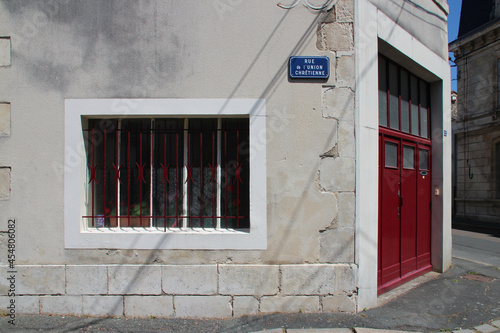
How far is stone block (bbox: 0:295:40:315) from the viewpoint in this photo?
387 centimetres

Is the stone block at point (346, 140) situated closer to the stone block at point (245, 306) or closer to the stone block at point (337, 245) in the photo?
the stone block at point (337, 245)

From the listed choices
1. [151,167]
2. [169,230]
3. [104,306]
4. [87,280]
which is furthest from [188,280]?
[151,167]

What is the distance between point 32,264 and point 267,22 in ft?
12.6

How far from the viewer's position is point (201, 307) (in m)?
3.85

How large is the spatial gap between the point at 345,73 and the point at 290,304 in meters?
2.73

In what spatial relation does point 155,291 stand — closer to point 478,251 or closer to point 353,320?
point 353,320

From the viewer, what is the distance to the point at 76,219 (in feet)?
12.9

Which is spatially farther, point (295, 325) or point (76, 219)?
point (76, 219)

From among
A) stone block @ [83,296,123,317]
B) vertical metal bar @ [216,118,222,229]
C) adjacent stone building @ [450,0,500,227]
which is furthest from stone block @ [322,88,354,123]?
adjacent stone building @ [450,0,500,227]

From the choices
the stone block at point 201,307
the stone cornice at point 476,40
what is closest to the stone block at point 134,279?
the stone block at point 201,307

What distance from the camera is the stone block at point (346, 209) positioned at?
157 inches

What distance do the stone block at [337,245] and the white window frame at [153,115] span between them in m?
0.68

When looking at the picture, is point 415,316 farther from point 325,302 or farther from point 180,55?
point 180,55

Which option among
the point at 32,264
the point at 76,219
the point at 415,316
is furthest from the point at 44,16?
the point at 415,316
